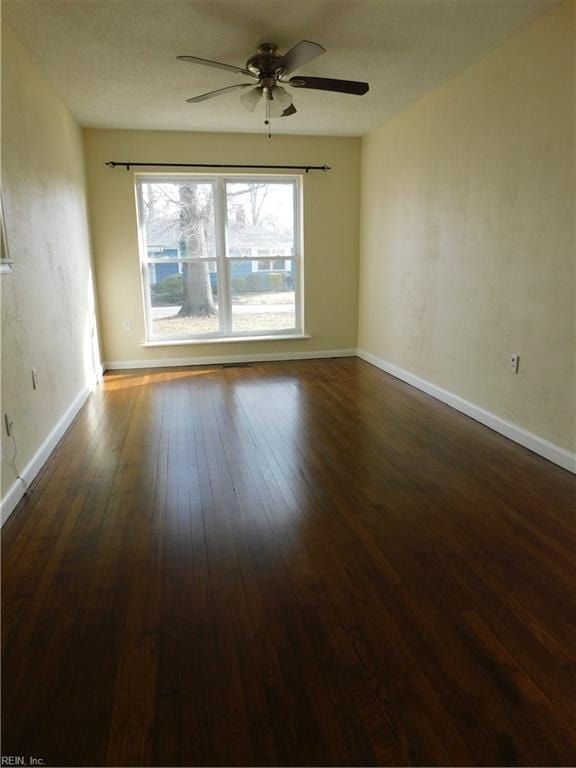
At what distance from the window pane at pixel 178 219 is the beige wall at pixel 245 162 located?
21 cm

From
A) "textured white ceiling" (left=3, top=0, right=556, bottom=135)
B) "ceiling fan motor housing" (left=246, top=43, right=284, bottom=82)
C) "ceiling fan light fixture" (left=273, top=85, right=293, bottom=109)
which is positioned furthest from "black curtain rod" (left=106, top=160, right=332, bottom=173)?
"ceiling fan motor housing" (left=246, top=43, right=284, bottom=82)

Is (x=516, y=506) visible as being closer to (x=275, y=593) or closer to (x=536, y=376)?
(x=536, y=376)

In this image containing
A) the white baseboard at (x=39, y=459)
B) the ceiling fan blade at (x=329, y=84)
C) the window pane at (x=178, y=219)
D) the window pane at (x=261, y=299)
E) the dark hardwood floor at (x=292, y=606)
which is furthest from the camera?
the window pane at (x=261, y=299)

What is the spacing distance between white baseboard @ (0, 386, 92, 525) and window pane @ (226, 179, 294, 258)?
2527 millimetres

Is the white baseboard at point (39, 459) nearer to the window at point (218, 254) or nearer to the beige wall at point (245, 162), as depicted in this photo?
the beige wall at point (245, 162)

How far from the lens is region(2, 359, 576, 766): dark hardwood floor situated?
1.27 meters

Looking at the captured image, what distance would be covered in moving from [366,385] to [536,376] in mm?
1846

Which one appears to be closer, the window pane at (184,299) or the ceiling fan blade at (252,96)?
the ceiling fan blade at (252,96)

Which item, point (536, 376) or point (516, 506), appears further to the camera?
point (536, 376)

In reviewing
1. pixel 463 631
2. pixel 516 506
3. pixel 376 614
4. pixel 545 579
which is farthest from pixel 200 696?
pixel 516 506

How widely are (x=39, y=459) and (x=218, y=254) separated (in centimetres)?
333

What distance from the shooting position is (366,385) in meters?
4.71

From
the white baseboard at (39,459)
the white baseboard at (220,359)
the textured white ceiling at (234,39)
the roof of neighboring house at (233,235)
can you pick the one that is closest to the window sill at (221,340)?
the white baseboard at (220,359)

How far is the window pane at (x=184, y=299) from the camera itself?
5504 mm
